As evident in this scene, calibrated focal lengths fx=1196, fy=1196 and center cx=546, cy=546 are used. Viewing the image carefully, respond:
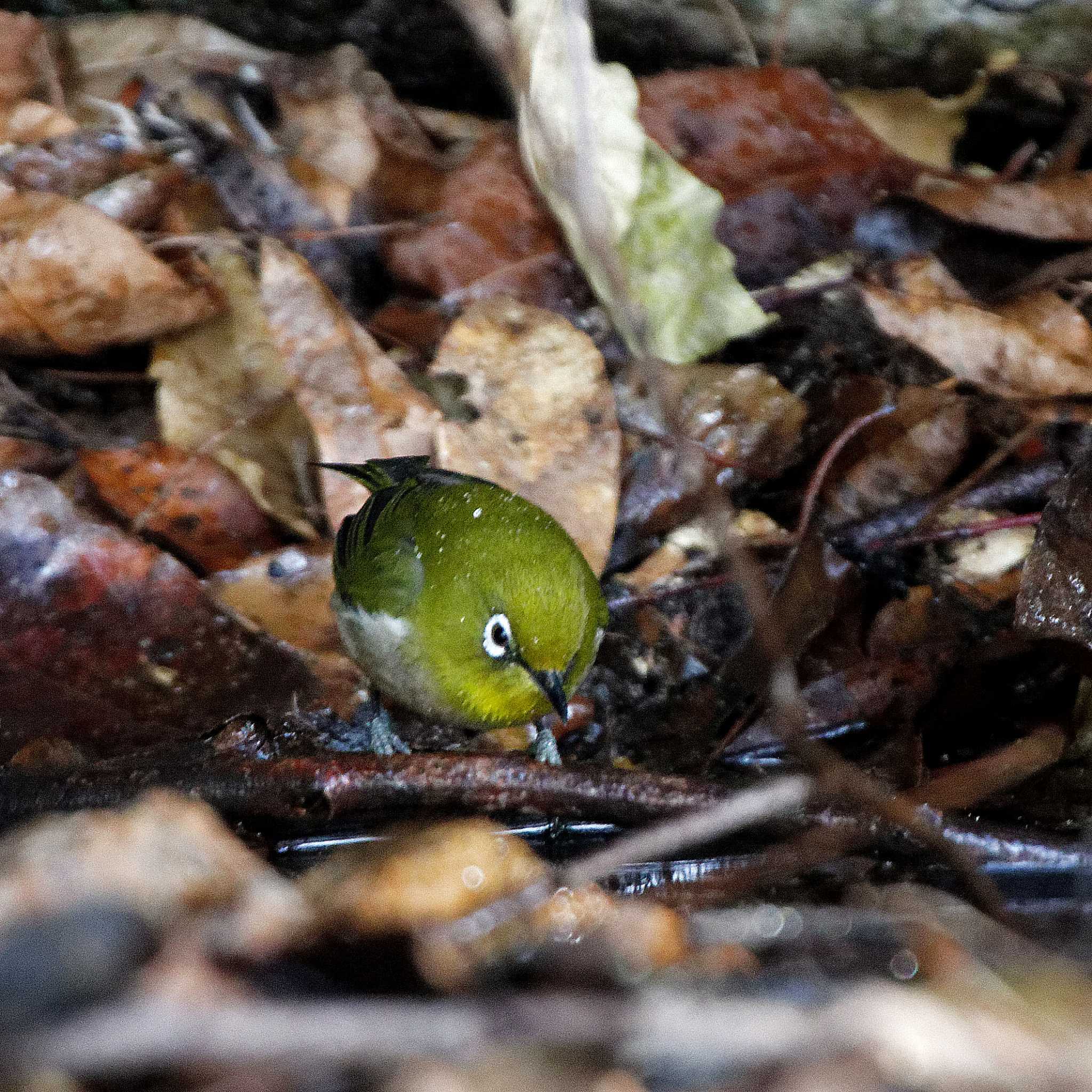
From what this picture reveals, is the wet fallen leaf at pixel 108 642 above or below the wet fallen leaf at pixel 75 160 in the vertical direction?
below

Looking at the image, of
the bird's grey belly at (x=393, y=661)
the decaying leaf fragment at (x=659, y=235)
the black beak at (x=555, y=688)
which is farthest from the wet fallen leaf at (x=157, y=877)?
the decaying leaf fragment at (x=659, y=235)

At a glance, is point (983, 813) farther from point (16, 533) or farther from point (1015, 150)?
point (1015, 150)

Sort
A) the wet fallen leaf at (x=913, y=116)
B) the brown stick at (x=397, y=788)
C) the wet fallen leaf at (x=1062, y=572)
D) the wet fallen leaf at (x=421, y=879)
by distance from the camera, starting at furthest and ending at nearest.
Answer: the wet fallen leaf at (x=913, y=116)
the wet fallen leaf at (x=1062, y=572)
the brown stick at (x=397, y=788)
the wet fallen leaf at (x=421, y=879)

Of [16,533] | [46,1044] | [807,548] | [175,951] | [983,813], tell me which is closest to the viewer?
[46,1044]

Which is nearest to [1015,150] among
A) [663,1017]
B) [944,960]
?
[944,960]

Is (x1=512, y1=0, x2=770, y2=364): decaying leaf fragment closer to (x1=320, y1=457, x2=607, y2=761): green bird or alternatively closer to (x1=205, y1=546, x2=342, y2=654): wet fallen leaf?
(x1=320, y1=457, x2=607, y2=761): green bird

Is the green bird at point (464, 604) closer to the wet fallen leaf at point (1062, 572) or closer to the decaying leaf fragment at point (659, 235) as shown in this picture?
the decaying leaf fragment at point (659, 235)

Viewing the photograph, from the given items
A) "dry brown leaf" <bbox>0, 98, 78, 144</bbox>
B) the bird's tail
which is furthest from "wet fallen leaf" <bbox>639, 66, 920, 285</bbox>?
"dry brown leaf" <bbox>0, 98, 78, 144</bbox>

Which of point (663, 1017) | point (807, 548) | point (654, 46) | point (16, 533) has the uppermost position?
point (663, 1017)
